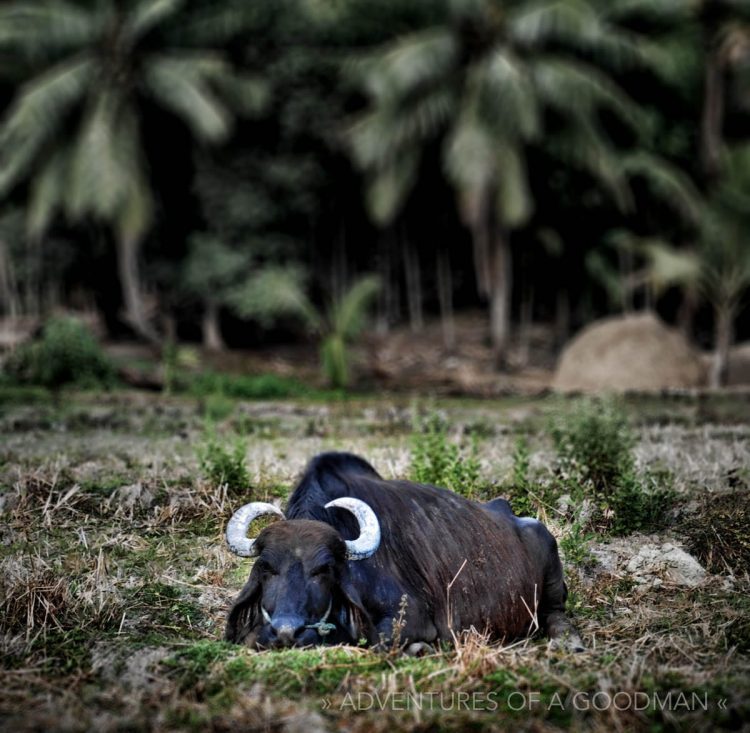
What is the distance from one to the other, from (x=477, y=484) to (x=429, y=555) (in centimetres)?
183

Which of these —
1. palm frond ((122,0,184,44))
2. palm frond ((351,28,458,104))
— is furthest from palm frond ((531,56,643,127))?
palm frond ((122,0,184,44))

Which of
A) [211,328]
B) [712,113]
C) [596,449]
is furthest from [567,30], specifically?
[596,449]

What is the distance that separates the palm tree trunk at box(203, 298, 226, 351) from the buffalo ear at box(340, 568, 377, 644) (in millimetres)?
18811

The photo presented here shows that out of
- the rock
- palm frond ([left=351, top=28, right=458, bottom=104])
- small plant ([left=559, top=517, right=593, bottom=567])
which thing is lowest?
the rock

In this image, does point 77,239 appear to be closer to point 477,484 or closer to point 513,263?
point 513,263

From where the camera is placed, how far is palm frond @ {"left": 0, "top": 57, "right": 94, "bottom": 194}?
20.3 meters

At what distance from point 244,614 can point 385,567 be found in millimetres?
757

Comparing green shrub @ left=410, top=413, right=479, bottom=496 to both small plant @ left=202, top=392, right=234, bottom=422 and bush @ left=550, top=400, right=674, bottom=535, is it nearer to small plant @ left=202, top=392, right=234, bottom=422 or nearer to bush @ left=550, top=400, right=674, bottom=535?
bush @ left=550, top=400, right=674, bottom=535

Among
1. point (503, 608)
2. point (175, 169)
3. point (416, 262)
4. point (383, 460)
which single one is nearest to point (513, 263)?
point (416, 262)

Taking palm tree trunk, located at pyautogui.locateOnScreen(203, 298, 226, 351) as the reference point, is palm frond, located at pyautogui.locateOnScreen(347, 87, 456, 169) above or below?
above

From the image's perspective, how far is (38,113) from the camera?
66.8 ft

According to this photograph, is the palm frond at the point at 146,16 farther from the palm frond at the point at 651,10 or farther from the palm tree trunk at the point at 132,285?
the palm frond at the point at 651,10

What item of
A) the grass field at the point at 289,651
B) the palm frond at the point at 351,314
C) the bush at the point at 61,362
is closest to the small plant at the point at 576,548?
the grass field at the point at 289,651

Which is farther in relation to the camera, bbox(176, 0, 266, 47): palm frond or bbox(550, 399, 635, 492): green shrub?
bbox(176, 0, 266, 47): palm frond
